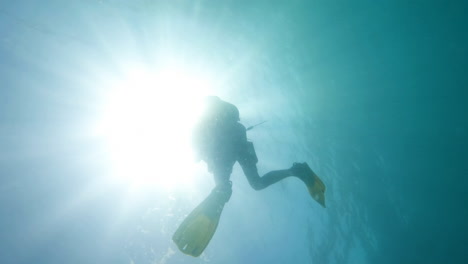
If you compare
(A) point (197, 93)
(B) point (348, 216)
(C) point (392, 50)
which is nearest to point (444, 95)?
(C) point (392, 50)

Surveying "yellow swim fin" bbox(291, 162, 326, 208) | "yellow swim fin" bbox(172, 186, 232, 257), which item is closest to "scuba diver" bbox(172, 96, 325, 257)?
"yellow swim fin" bbox(291, 162, 326, 208)

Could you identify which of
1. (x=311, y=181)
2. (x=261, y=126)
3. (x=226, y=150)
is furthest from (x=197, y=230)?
(x=261, y=126)

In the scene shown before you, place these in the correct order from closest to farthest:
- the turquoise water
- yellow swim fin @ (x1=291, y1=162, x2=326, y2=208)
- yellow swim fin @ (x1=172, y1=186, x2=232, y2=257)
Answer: yellow swim fin @ (x1=172, y1=186, x2=232, y2=257)
yellow swim fin @ (x1=291, y1=162, x2=326, y2=208)
the turquoise water

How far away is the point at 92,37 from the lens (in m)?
14.9

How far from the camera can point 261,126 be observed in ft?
53.1

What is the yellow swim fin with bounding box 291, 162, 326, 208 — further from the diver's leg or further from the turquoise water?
the turquoise water

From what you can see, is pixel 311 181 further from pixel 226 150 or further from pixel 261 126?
pixel 261 126

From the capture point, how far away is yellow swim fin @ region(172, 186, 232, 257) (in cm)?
396

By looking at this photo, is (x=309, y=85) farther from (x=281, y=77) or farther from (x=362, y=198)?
(x=362, y=198)

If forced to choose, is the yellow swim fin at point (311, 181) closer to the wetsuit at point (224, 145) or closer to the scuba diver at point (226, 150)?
the scuba diver at point (226, 150)

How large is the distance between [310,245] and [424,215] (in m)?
→ 8.82

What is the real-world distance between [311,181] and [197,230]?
8.97 feet

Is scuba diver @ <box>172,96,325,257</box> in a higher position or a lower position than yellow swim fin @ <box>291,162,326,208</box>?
higher

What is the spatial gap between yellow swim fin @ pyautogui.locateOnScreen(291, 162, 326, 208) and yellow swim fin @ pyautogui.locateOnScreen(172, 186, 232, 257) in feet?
6.67
